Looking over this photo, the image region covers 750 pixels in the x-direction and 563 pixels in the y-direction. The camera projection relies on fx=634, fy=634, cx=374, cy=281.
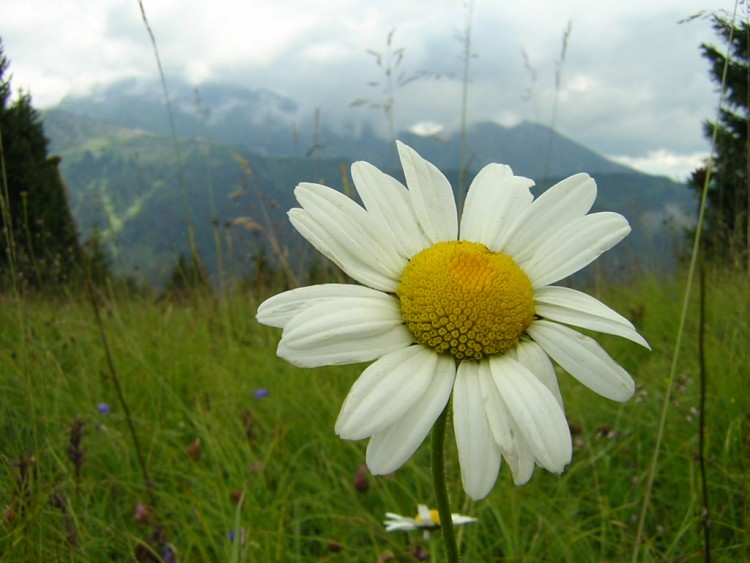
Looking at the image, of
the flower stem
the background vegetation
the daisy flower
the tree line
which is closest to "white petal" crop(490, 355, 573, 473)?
the daisy flower

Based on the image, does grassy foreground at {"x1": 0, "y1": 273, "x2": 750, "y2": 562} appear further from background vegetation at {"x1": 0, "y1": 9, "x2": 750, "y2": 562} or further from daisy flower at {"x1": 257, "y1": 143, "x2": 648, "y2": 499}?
daisy flower at {"x1": 257, "y1": 143, "x2": 648, "y2": 499}

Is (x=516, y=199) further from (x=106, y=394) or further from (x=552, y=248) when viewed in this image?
(x=106, y=394)

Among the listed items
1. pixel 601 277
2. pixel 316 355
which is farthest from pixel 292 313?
pixel 601 277

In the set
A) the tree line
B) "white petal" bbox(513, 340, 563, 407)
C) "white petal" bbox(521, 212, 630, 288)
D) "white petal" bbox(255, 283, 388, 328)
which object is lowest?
the tree line

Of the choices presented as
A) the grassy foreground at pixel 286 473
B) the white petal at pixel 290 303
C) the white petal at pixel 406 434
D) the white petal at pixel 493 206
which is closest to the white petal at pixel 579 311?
the white petal at pixel 493 206

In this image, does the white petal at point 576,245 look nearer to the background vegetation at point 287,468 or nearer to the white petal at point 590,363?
the white petal at point 590,363

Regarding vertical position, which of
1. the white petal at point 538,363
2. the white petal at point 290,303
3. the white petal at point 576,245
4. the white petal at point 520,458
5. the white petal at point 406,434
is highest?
the white petal at point 576,245

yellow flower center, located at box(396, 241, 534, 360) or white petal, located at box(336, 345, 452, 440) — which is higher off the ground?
yellow flower center, located at box(396, 241, 534, 360)
